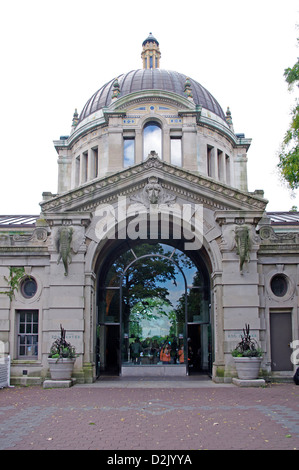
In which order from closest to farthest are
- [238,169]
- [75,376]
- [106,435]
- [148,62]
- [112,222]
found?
[106,435] < [75,376] < [112,222] < [238,169] < [148,62]

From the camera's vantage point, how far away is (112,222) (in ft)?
68.3

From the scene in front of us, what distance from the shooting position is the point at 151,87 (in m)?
34.8

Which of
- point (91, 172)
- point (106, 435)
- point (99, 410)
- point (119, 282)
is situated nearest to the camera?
point (106, 435)

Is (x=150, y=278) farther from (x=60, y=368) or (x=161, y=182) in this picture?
(x=60, y=368)

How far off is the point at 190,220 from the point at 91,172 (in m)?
13.9

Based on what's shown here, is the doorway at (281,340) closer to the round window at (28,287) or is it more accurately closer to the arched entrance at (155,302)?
the arched entrance at (155,302)

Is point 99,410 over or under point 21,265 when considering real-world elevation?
under

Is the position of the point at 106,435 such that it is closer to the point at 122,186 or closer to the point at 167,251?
the point at 122,186

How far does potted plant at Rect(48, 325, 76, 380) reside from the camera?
1856cm

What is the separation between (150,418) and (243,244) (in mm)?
9579

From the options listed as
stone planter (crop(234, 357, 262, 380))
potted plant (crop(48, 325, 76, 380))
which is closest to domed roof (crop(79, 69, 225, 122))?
potted plant (crop(48, 325, 76, 380))

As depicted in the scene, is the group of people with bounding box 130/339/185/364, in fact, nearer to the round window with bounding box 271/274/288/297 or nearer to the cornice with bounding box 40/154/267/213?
the round window with bounding box 271/274/288/297

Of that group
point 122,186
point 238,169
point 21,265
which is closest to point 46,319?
point 21,265

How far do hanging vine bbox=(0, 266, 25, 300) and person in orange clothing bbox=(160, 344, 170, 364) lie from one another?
282 inches
